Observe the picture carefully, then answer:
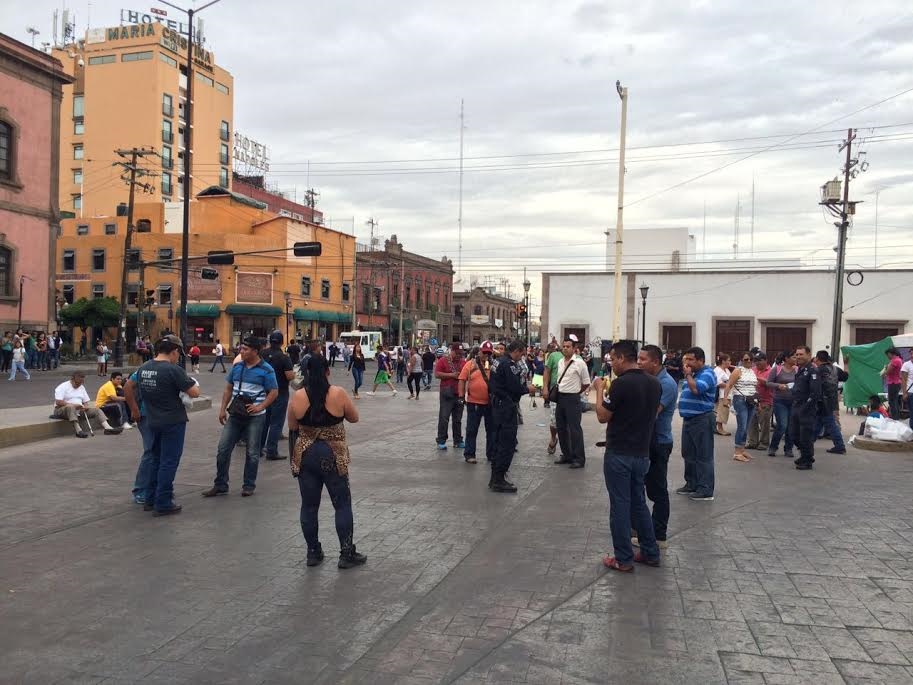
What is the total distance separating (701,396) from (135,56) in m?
72.1

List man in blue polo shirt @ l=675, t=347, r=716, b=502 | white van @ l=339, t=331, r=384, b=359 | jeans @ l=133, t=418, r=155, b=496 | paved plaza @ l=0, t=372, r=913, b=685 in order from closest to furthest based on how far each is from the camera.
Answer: paved plaza @ l=0, t=372, r=913, b=685
jeans @ l=133, t=418, r=155, b=496
man in blue polo shirt @ l=675, t=347, r=716, b=502
white van @ l=339, t=331, r=384, b=359

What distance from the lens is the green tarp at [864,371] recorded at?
19.4 metres

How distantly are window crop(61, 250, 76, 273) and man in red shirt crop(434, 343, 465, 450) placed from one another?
2132 inches

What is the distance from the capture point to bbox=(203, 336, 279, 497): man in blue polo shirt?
328 inches

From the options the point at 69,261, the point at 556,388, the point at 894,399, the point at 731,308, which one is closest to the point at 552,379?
the point at 556,388

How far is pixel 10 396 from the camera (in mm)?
20578

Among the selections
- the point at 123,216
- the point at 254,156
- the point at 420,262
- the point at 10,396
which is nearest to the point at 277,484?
the point at 10,396

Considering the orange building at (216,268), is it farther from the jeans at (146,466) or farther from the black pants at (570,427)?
the jeans at (146,466)

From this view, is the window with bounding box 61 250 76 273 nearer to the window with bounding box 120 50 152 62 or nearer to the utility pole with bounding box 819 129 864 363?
the window with bounding box 120 50 152 62

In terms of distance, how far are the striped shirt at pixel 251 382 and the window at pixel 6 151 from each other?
1135 inches

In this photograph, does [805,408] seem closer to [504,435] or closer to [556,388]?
[556,388]

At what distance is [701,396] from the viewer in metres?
8.44

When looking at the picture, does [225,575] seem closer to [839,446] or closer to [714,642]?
[714,642]

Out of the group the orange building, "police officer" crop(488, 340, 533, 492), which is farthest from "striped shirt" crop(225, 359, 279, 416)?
the orange building
